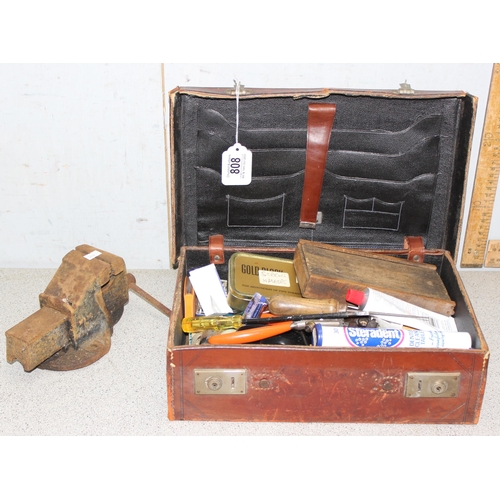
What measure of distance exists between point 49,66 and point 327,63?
0.56m

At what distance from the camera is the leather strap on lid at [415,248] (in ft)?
4.43

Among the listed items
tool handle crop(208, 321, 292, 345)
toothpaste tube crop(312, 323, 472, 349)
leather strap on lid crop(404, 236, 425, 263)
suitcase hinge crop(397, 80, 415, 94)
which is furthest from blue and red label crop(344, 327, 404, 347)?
suitcase hinge crop(397, 80, 415, 94)

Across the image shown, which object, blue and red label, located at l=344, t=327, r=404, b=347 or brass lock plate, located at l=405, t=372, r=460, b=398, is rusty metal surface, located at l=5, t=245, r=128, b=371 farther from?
brass lock plate, located at l=405, t=372, r=460, b=398

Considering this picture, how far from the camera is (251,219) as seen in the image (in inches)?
53.4

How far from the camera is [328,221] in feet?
4.49

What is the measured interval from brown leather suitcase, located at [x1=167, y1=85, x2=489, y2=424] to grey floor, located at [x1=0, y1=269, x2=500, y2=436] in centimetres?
2

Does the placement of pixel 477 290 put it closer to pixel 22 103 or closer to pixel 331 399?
pixel 331 399

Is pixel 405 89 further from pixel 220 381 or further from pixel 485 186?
pixel 220 381

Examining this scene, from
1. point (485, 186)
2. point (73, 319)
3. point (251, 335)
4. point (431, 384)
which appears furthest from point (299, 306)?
point (485, 186)

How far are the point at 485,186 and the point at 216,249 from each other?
60 centimetres

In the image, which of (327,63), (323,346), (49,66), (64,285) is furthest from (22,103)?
(323,346)

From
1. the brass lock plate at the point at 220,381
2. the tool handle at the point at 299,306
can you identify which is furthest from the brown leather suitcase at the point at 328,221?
the tool handle at the point at 299,306

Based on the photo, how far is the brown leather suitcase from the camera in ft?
3.48

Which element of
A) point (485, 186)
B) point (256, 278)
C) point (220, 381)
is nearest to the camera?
point (220, 381)
